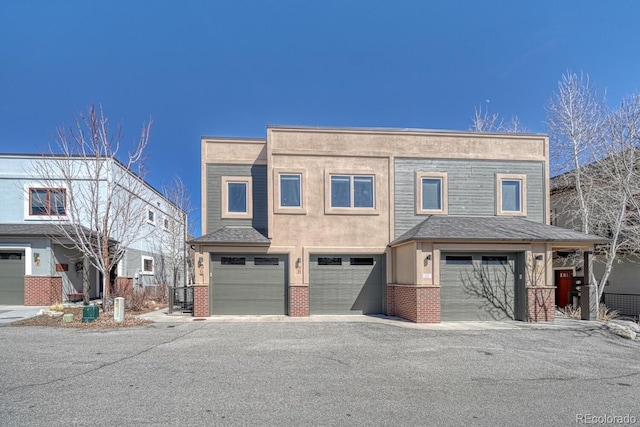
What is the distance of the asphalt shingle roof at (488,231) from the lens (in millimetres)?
12734

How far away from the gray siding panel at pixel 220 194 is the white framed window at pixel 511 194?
9591mm

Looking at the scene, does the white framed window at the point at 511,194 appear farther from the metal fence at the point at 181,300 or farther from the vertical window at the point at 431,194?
the metal fence at the point at 181,300

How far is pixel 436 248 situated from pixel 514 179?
5371 mm

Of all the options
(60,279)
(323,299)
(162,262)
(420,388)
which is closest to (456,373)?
(420,388)

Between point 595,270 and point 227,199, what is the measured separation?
1838 cm

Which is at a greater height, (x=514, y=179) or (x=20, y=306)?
(x=514, y=179)

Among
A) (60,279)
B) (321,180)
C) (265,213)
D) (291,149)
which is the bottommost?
(60,279)

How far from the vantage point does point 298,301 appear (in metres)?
14.4

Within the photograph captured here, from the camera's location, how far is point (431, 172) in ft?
49.6

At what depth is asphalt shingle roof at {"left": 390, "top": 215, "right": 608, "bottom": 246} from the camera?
12.7 metres

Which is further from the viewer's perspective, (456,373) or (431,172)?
(431,172)

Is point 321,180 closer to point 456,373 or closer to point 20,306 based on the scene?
point 456,373

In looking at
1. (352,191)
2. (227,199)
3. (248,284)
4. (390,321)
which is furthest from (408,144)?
(248,284)

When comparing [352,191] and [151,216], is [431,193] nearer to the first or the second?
[352,191]
